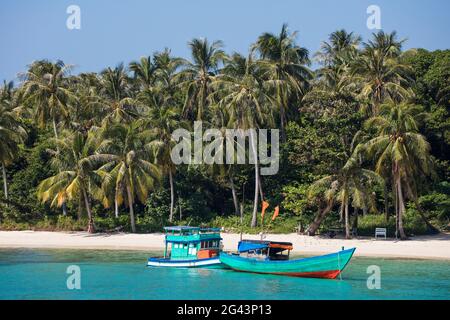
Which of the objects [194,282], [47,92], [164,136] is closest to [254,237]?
[164,136]

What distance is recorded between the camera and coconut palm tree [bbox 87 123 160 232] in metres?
47.7

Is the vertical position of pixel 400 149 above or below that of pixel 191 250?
above

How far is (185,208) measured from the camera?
52.6m

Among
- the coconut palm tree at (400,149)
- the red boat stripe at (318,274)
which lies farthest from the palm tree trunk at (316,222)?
the red boat stripe at (318,274)

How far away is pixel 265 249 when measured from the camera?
116 feet

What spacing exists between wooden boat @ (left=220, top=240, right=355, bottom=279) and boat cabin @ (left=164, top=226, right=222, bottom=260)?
1761 millimetres

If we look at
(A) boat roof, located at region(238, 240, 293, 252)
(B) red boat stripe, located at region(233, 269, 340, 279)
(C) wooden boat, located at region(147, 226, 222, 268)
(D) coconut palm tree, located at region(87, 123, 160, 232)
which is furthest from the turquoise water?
(D) coconut palm tree, located at region(87, 123, 160, 232)

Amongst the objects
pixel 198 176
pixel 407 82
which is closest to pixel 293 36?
pixel 407 82

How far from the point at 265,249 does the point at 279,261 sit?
151 cm

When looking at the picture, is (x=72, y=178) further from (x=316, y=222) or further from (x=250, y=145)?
(x=316, y=222)

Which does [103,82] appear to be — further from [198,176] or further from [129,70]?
[198,176]

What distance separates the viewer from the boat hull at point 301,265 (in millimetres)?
32531

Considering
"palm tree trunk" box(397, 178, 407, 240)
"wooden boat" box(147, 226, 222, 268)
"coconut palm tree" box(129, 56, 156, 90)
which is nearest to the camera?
"wooden boat" box(147, 226, 222, 268)

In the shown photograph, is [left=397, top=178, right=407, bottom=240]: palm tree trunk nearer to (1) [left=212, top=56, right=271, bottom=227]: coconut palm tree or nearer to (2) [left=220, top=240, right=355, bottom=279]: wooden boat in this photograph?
(2) [left=220, top=240, right=355, bottom=279]: wooden boat
